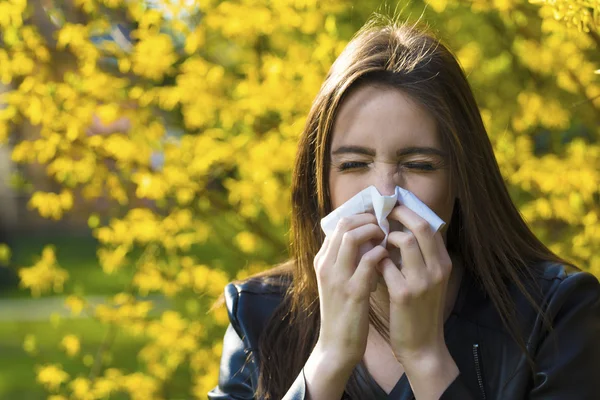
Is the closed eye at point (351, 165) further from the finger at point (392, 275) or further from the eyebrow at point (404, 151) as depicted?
the finger at point (392, 275)

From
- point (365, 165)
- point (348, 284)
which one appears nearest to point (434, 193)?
point (365, 165)

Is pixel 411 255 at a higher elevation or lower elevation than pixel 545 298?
higher

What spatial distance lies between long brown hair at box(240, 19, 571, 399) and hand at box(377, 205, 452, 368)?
0.21 m

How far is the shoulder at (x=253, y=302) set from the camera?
2.37m

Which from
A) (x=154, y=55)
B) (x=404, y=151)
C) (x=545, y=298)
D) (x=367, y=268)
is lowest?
(x=545, y=298)

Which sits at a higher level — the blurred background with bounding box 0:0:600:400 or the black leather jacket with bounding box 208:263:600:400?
the blurred background with bounding box 0:0:600:400

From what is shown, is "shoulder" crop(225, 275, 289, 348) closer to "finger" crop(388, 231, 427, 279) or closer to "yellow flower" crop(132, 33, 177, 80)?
"finger" crop(388, 231, 427, 279)

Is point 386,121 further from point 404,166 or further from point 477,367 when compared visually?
point 477,367

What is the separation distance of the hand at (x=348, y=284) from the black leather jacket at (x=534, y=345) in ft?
0.41

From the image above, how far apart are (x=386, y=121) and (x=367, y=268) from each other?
13.7 inches

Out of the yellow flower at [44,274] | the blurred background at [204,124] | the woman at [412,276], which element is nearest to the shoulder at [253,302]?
the woman at [412,276]

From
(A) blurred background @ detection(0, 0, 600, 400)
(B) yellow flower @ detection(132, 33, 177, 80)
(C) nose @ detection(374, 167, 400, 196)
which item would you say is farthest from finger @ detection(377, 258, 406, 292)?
(B) yellow flower @ detection(132, 33, 177, 80)

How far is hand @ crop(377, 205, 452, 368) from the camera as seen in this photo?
1938 mm

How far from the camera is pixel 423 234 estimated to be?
1940 mm
